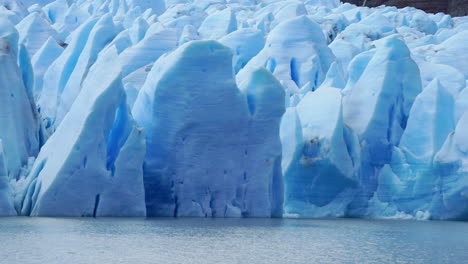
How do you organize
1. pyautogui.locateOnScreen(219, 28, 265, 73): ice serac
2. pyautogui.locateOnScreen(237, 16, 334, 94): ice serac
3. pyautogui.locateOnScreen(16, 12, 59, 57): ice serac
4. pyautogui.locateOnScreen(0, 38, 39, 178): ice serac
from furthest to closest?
pyautogui.locateOnScreen(219, 28, 265, 73): ice serac, pyautogui.locateOnScreen(16, 12, 59, 57): ice serac, pyautogui.locateOnScreen(237, 16, 334, 94): ice serac, pyautogui.locateOnScreen(0, 38, 39, 178): ice serac

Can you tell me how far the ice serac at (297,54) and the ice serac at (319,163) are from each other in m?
4.47

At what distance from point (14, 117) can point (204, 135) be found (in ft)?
9.87

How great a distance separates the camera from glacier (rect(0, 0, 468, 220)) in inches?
524

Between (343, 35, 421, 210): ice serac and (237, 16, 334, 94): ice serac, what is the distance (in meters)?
3.41

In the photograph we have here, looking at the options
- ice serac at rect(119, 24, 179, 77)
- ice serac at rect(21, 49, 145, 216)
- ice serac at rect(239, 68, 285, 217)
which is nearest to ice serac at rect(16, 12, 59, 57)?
ice serac at rect(119, 24, 179, 77)

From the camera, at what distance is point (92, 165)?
1306cm

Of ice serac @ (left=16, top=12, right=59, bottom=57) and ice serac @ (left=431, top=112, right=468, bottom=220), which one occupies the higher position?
ice serac @ (left=16, top=12, right=59, bottom=57)

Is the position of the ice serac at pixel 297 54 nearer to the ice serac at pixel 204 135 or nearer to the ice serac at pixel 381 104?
the ice serac at pixel 381 104

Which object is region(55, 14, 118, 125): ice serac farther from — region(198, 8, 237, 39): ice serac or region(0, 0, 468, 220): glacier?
region(198, 8, 237, 39): ice serac

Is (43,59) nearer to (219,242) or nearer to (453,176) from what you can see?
(453,176)

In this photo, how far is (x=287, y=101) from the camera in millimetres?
17406

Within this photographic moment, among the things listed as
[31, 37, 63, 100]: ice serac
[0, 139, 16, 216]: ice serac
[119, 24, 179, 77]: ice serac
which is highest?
[119, 24, 179, 77]: ice serac

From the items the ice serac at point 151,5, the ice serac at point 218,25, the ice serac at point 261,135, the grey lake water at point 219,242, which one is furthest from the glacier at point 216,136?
the ice serac at point 151,5

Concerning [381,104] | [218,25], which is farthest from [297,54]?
[218,25]
